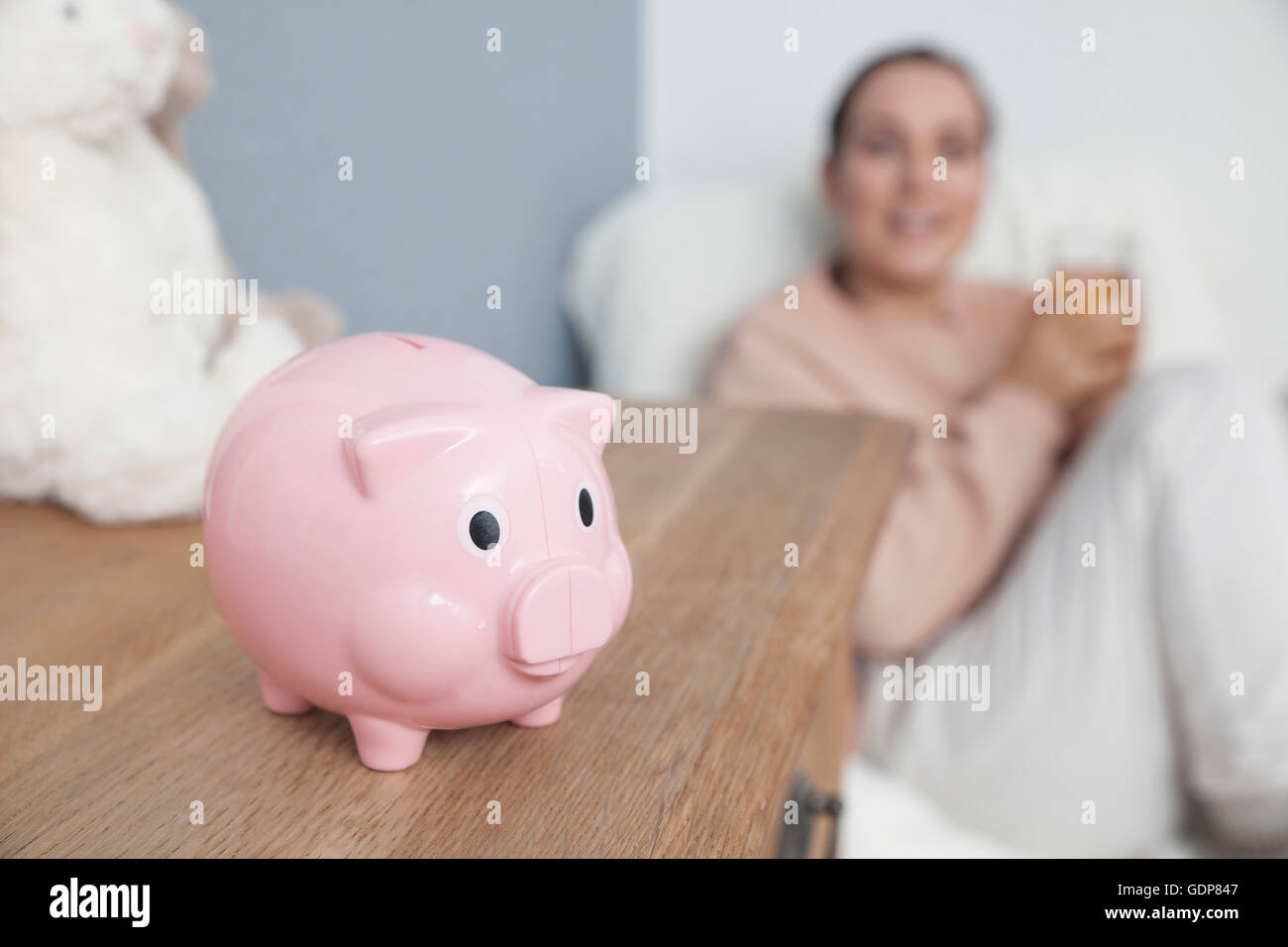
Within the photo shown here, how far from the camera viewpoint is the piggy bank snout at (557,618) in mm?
308

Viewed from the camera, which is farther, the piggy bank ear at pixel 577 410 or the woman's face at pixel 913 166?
the woman's face at pixel 913 166

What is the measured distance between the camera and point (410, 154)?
Result: 0.93 metres

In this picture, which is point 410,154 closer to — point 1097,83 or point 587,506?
point 587,506

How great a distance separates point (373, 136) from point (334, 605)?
0.65 metres

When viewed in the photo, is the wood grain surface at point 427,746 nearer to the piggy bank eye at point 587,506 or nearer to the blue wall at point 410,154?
the piggy bank eye at point 587,506

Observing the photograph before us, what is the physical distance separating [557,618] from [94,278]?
338mm

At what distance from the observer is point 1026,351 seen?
1178 mm

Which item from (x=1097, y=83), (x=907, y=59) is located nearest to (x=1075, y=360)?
(x=907, y=59)

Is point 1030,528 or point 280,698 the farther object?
point 1030,528

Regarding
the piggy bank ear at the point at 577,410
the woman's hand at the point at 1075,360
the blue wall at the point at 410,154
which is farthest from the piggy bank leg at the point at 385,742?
the woman's hand at the point at 1075,360

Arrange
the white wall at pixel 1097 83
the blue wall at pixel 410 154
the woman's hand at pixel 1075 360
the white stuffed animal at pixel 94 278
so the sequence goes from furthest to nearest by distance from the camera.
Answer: the white wall at pixel 1097 83
the woman's hand at pixel 1075 360
the blue wall at pixel 410 154
the white stuffed animal at pixel 94 278

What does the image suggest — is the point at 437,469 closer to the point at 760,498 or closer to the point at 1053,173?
the point at 760,498

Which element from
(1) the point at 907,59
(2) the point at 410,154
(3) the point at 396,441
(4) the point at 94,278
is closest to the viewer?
(3) the point at 396,441

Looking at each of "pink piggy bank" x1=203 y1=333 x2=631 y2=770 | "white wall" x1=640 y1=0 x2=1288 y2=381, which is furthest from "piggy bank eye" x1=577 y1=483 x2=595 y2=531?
"white wall" x1=640 y1=0 x2=1288 y2=381
